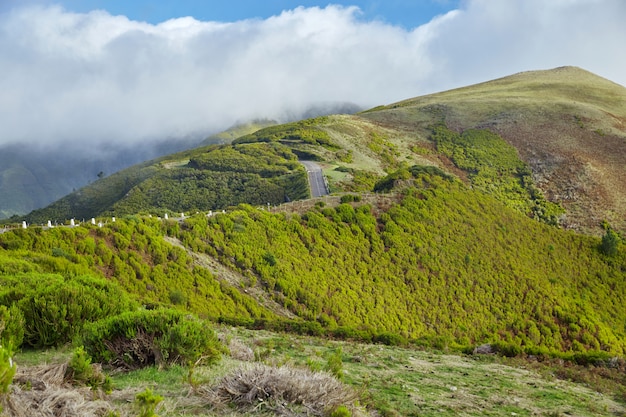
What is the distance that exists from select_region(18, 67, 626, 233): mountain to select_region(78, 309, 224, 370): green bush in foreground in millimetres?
42526

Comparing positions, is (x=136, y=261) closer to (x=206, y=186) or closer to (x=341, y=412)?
(x=341, y=412)

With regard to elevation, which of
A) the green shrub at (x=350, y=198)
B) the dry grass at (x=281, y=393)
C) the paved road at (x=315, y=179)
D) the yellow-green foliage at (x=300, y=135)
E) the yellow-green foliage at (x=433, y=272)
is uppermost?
the yellow-green foliage at (x=300, y=135)

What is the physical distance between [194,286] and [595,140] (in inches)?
3038

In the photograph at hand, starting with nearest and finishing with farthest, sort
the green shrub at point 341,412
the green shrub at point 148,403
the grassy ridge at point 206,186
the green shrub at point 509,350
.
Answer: the green shrub at point 148,403 → the green shrub at point 341,412 → the green shrub at point 509,350 → the grassy ridge at point 206,186

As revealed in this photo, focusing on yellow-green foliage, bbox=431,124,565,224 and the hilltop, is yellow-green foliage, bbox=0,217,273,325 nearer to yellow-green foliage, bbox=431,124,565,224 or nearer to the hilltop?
the hilltop

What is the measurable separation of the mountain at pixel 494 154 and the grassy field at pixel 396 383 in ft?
125

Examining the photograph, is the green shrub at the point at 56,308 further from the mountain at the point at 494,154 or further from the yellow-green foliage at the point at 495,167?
the yellow-green foliage at the point at 495,167

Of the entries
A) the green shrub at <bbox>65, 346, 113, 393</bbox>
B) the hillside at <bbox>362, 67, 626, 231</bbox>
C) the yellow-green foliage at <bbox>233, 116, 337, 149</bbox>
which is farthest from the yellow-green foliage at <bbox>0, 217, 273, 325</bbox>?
the yellow-green foliage at <bbox>233, 116, 337, 149</bbox>

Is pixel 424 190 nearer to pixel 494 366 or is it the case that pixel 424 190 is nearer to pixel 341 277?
pixel 341 277

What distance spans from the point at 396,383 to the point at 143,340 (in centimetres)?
450

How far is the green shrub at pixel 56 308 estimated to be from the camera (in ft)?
27.8

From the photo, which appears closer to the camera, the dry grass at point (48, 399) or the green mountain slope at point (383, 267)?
the dry grass at point (48, 399)

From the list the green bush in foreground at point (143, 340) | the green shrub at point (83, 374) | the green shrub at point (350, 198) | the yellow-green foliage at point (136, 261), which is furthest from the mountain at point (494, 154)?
the green shrub at point (83, 374)

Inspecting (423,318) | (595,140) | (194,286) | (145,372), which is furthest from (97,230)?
(595,140)
